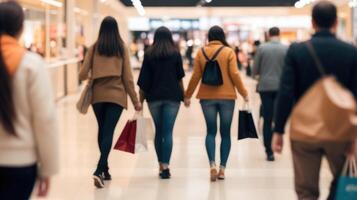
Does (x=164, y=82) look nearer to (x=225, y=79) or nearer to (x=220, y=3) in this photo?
(x=225, y=79)

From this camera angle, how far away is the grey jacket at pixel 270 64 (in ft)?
25.9

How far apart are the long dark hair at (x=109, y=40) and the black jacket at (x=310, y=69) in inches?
108

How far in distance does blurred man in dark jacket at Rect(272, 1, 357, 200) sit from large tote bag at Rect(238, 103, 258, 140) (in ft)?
10.4

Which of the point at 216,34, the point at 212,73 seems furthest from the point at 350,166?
the point at 216,34

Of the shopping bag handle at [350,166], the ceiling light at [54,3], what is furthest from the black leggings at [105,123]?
the ceiling light at [54,3]

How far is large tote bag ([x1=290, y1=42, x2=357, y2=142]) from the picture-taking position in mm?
3551

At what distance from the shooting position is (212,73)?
6.67 m

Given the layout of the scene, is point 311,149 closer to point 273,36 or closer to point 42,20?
point 273,36

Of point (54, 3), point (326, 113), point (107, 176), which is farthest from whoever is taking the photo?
point (54, 3)

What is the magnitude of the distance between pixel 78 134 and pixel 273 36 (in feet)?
12.1

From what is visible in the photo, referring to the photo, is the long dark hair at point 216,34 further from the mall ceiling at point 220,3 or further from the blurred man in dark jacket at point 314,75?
the mall ceiling at point 220,3

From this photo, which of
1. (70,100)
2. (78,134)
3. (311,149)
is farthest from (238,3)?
(311,149)

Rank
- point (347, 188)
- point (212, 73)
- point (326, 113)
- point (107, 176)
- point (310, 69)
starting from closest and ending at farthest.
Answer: point (326, 113) < point (347, 188) < point (310, 69) < point (212, 73) < point (107, 176)

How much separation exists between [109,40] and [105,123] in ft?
2.53
